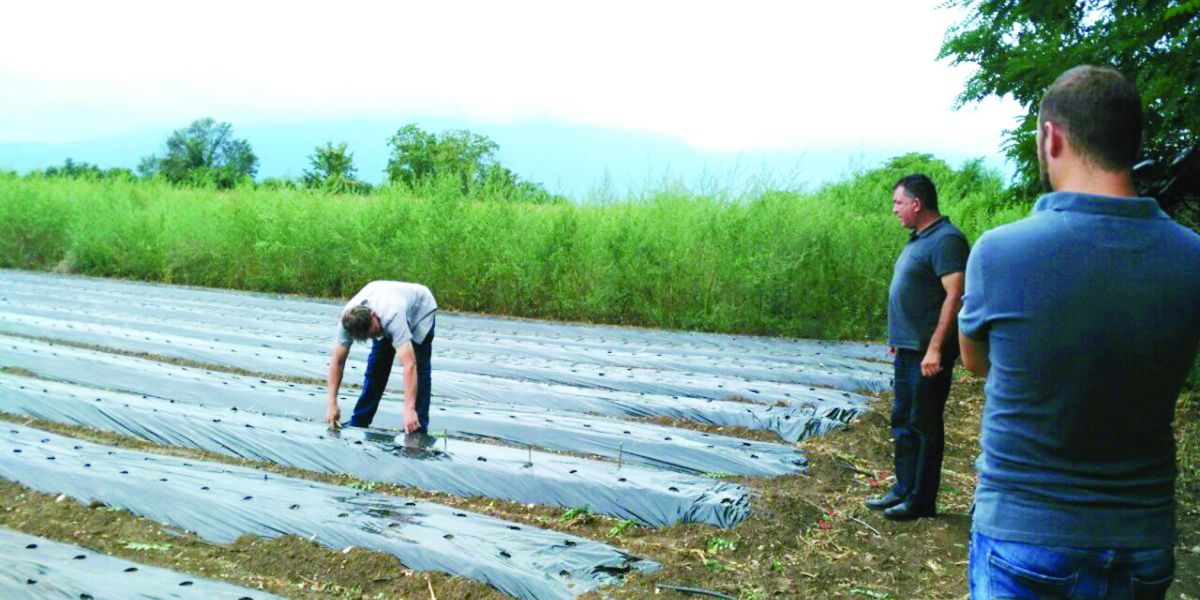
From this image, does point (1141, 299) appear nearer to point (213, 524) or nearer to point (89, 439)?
point (213, 524)

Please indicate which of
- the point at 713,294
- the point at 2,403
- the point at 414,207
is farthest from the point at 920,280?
the point at 414,207

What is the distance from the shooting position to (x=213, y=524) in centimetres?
409

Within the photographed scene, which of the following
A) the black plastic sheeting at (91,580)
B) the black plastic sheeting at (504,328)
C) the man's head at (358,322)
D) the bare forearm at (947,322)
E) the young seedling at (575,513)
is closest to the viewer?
the black plastic sheeting at (91,580)

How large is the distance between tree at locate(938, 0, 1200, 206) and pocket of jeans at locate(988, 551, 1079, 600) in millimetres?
3015

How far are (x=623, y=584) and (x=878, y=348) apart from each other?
7497 millimetres

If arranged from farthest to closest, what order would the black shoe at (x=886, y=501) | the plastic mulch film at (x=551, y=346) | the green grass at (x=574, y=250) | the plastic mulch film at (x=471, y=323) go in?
the green grass at (x=574, y=250), the plastic mulch film at (x=471, y=323), the plastic mulch film at (x=551, y=346), the black shoe at (x=886, y=501)

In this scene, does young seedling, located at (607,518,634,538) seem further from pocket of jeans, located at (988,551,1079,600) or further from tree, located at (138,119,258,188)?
tree, located at (138,119,258,188)

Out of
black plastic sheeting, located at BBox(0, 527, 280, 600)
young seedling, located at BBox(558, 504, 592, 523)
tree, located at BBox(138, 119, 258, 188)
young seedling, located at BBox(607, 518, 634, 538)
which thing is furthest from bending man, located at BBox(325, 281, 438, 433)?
tree, located at BBox(138, 119, 258, 188)

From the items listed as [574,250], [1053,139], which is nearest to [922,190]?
[1053,139]

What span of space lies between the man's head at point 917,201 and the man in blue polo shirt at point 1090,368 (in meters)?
2.65

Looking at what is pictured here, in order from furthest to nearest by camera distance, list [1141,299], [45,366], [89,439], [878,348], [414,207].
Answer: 1. [414,207]
2. [878,348]
3. [45,366]
4. [89,439]
5. [1141,299]

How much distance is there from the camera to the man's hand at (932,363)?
412 centimetres

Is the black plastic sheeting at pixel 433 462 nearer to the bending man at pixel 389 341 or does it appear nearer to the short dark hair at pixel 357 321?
the bending man at pixel 389 341

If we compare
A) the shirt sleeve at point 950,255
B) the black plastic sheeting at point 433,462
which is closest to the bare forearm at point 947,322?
the shirt sleeve at point 950,255
